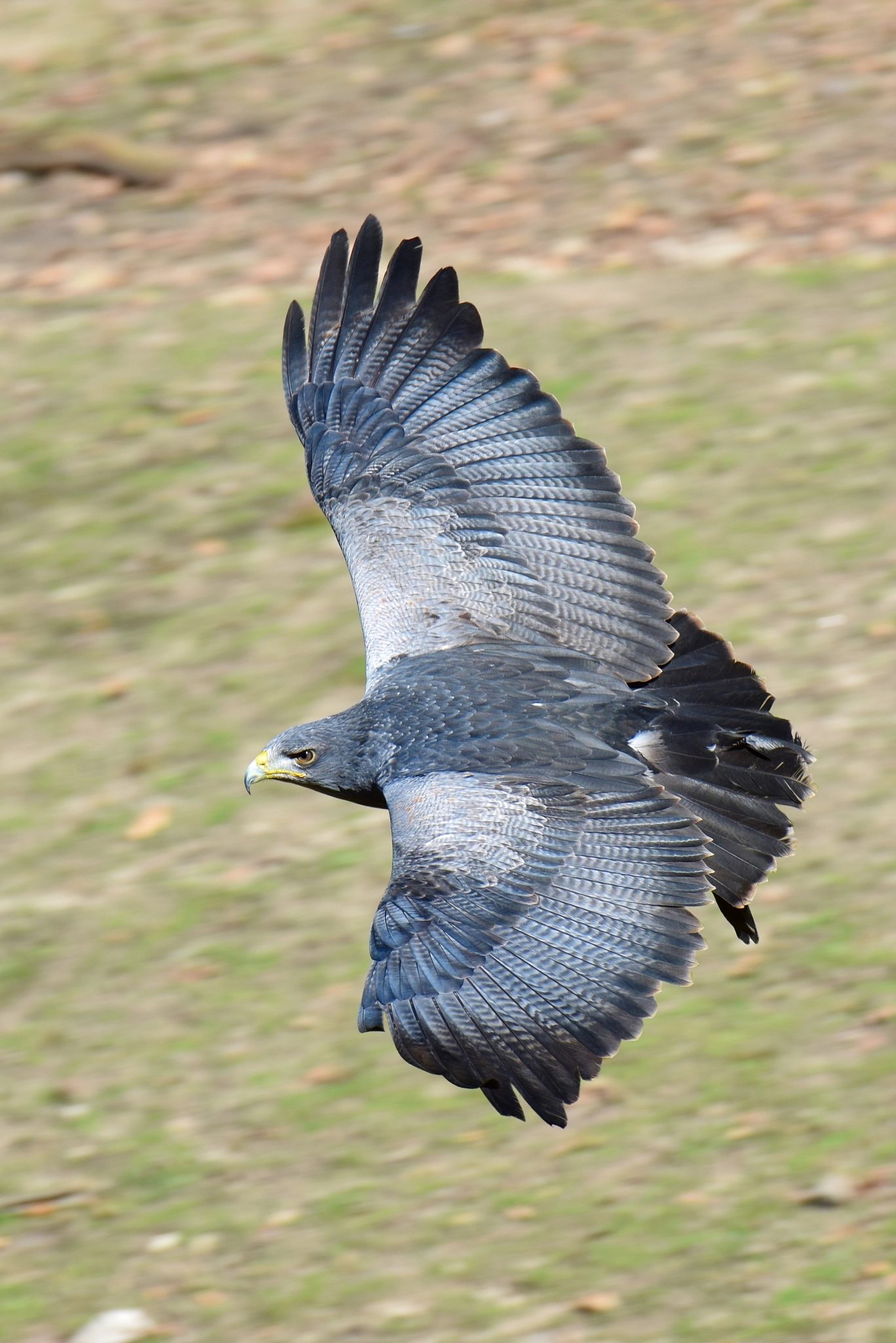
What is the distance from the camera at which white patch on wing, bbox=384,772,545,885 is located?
503 cm

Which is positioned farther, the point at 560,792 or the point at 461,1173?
the point at 461,1173

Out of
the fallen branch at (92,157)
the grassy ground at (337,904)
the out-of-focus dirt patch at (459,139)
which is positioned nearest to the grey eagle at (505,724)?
the grassy ground at (337,904)

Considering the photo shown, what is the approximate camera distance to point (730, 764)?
18.8 ft

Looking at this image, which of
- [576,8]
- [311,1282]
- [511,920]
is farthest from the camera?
[576,8]

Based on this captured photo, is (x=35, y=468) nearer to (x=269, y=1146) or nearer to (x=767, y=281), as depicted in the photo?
(x=767, y=281)

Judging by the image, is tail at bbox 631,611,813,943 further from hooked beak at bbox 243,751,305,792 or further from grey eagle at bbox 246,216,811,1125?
hooked beak at bbox 243,751,305,792

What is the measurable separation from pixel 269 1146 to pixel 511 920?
6.76 ft

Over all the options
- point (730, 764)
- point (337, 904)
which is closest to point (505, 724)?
point (730, 764)

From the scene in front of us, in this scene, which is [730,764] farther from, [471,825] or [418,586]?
[418,586]

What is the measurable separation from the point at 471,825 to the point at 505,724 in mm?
458

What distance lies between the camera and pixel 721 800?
569 cm

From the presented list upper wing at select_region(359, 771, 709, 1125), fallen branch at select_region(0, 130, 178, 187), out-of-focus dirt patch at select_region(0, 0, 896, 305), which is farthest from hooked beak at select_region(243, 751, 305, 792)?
fallen branch at select_region(0, 130, 178, 187)

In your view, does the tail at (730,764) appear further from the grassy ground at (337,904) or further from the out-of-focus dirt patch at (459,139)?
the out-of-focus dirt patch at (459,139)

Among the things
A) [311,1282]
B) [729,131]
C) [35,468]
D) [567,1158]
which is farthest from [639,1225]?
[729,131]
